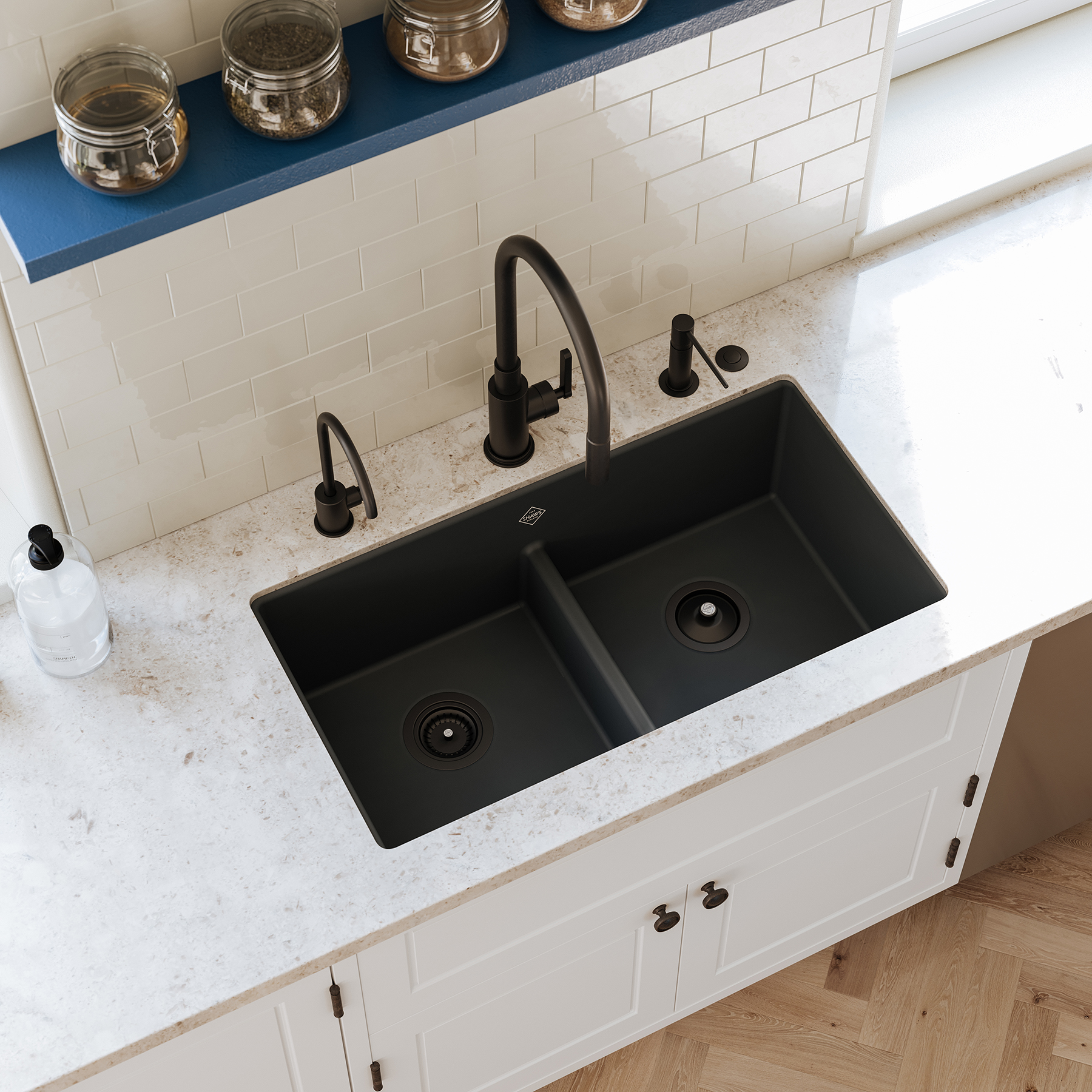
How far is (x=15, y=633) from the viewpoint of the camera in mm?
1866

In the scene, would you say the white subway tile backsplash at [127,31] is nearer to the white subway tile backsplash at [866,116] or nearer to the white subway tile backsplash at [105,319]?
the white subway tile backsplash at [105,319]

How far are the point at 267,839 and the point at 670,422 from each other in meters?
0.85

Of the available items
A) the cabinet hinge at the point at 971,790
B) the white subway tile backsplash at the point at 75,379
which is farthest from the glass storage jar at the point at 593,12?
the cabinet hinge at the point at 971,790

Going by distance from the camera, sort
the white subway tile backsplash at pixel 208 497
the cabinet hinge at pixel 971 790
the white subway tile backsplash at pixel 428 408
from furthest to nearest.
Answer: the cabinet hinge at pixel 971 790
the white subway tile backsplash at pixel 428 408
the white subway tile backsplash at pixel 208 497

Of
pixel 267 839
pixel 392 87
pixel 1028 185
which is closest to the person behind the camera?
pixel 392 87

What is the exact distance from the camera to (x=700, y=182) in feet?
6.61

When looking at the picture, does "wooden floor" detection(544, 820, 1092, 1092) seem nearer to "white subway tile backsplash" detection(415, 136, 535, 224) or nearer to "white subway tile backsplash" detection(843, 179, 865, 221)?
"white subway tile backsplash" detection(843, 179, 865, 221)

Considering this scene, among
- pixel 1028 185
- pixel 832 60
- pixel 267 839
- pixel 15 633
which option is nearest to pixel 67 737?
pixel 15 633

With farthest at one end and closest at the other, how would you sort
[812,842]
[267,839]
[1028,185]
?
[1028,185], [812,842], [267,839]

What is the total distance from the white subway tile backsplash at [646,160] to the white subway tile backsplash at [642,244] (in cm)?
8

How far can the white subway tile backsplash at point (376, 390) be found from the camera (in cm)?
194

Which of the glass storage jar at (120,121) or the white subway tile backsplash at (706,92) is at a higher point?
the white subway tile backsplash at (706,92)

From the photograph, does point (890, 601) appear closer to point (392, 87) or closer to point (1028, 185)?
point (1028, 185)

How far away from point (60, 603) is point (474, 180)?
29.8 inches
